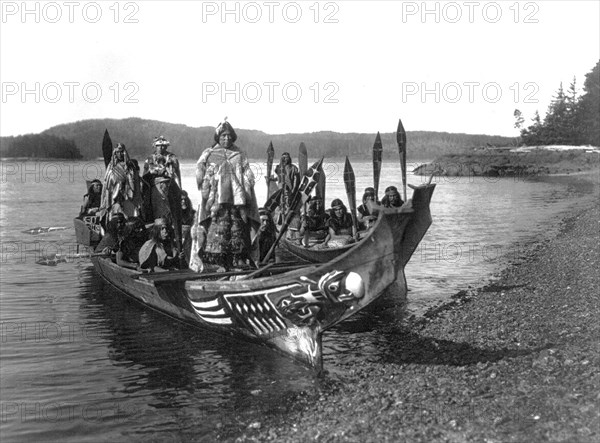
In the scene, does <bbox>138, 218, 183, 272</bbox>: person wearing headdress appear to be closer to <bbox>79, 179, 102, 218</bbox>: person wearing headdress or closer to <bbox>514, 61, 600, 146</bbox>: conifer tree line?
<bbox>79, 179, 102, 218</bbox>: person wearing headdress

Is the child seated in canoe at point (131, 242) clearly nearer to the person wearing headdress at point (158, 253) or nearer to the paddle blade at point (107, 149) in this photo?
the person wearing headdress at point (158, 253)

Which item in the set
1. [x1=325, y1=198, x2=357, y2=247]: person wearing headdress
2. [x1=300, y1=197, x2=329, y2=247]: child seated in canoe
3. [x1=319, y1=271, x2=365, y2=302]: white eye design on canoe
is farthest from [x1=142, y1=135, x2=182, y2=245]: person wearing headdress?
[x1=319, y1=271, x2=365, y2=302]: white eye design on canoe

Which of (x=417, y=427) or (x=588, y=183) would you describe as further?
(x=588, y=183)

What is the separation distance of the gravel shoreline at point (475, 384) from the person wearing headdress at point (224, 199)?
2781mm

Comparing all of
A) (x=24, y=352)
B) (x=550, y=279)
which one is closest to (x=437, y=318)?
(x=550, y=279)

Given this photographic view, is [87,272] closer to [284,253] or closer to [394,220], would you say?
[284,253]

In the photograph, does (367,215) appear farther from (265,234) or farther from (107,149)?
(107,149)

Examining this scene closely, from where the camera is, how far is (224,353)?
10461 mm

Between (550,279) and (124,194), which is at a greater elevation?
(124,194)

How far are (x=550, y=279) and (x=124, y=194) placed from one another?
987 cm

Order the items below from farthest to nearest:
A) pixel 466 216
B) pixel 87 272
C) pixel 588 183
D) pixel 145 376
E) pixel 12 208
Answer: pixel 588 183
pixel 12 208
pixel 466 216
pixel 87 272
pixel 145 376

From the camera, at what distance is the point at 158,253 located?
1266 cm

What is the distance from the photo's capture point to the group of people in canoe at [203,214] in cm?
1030

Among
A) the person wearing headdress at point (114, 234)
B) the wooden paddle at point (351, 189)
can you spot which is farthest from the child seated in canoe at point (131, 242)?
the wooden paddle at point (351, 189)
